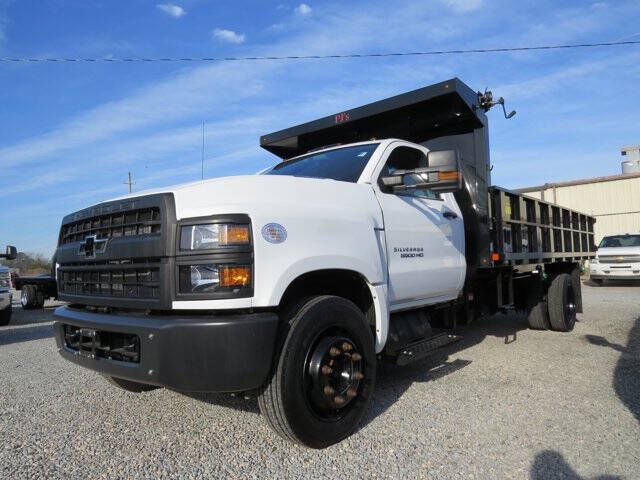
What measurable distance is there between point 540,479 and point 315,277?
1.64 metres

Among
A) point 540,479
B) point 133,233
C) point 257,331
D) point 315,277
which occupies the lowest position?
point 540,479

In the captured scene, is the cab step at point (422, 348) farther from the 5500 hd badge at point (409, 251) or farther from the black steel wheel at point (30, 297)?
the black steel wheel at point (30, 297)

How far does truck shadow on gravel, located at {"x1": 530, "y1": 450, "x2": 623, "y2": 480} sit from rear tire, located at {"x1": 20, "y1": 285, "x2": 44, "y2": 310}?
44.1 feet

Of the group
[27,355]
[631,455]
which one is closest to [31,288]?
[27,355]

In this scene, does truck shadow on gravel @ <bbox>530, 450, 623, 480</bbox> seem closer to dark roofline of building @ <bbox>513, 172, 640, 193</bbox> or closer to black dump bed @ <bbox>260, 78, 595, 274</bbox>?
black dump bed @ <bbox>260, 78, 595, 274</bbox>

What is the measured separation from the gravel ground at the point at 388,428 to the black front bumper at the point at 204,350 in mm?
529

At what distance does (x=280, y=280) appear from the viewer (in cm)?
268

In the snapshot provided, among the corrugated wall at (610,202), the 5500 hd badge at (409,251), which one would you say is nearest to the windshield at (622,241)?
the corrugated wall at (610,202)

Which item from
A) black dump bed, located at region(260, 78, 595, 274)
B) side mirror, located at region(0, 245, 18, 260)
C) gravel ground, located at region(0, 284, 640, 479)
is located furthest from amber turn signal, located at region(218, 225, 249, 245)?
side mirror, located at region(0, 245, 18, 260)

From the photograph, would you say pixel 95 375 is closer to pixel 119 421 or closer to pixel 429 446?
pixel 119 421

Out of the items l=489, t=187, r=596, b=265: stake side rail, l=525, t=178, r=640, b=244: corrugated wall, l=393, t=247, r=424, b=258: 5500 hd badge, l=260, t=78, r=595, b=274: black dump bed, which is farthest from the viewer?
l=525, t=178, r=640, b=244: corrugated wall

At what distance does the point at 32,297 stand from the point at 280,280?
42.3 ft

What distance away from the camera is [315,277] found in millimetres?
3146

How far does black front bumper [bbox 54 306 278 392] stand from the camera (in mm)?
2490
